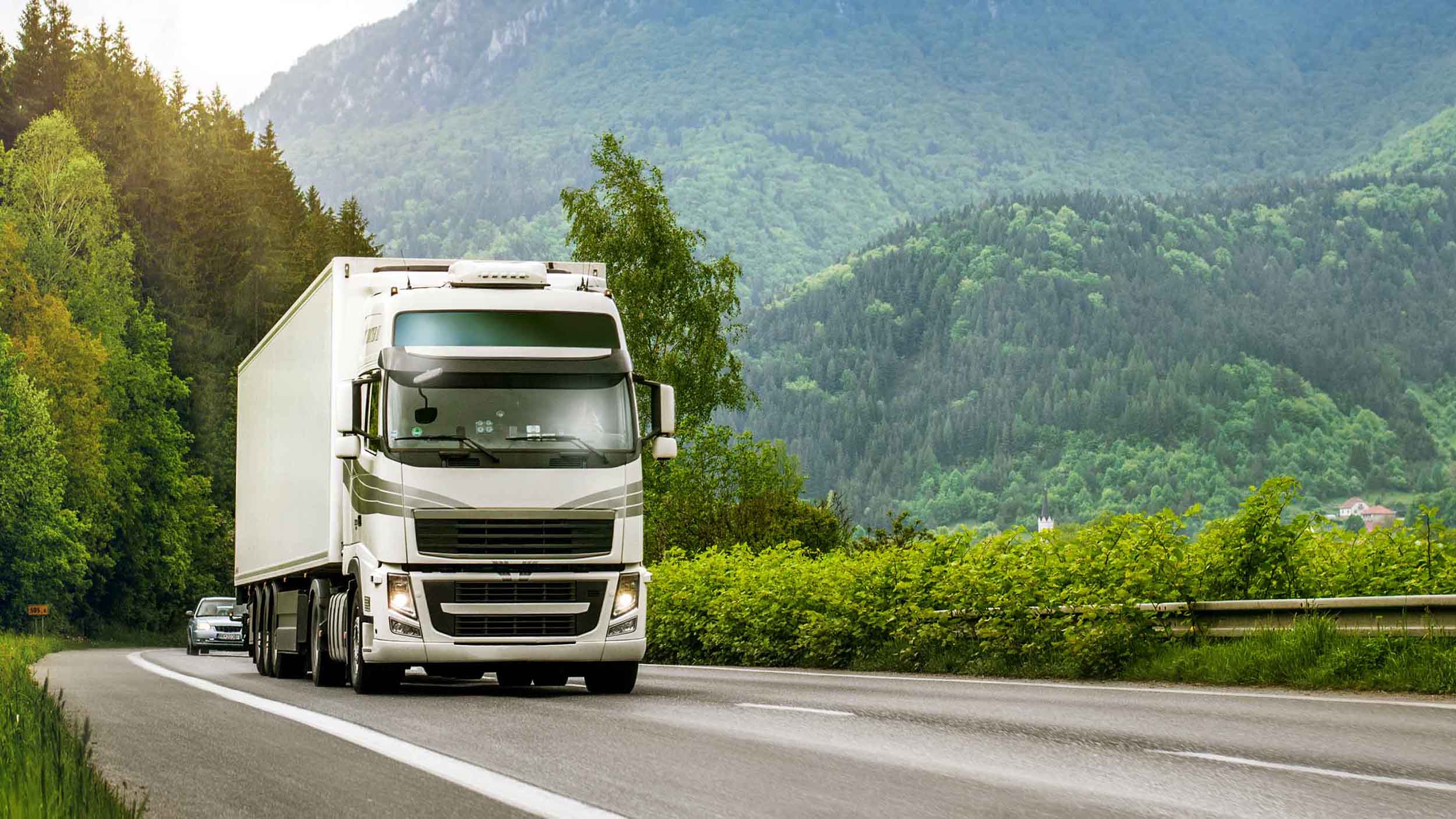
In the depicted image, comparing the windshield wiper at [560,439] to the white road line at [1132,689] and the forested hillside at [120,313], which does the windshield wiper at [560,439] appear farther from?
the forested hillside at [120,313]

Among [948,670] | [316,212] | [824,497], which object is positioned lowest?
[948,670]

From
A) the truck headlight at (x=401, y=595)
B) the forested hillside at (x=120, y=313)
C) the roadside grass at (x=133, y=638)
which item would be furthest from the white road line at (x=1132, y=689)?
the roadside grass at (x=133, y=638)

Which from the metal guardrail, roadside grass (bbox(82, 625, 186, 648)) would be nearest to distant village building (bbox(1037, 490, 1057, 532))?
roadside grass (bbox(82, 625, 186, 648))

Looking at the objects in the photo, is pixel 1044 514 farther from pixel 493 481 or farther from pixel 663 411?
pixel 493 481

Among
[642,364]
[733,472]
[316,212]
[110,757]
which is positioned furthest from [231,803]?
[316,212]

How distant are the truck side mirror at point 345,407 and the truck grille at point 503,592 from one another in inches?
75.1

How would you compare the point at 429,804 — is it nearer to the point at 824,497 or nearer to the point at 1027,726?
the point at 1027,726

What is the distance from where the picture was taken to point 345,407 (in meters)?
16.8

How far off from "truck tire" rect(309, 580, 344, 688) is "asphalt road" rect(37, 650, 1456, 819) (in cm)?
242

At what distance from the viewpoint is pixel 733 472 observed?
44625 mm

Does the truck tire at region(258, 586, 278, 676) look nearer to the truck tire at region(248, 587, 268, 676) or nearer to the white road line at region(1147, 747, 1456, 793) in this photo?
the truck tire at region(248, 587, 268, 676)

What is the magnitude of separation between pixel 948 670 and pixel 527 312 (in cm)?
651

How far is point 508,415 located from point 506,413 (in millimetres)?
31

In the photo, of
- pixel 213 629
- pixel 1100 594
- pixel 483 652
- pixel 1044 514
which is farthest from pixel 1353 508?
pixel 1044 514
